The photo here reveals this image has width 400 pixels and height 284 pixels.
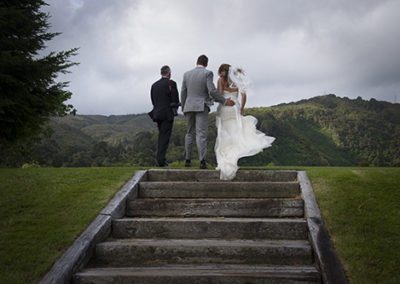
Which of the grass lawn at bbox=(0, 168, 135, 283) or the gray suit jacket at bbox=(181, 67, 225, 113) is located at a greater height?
the gray suit jacket at bbox=(181, 67, 225, 113)

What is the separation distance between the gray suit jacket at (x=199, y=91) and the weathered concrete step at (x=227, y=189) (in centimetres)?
216

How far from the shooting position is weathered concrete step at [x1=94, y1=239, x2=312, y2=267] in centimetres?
512

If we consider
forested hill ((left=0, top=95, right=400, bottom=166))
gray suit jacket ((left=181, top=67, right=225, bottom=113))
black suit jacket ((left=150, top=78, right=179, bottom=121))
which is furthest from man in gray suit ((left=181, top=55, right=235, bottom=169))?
forested hill ((left=0, top=95, right=400, bottom=166))

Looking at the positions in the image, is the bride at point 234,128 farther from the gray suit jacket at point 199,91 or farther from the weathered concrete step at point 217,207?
the weathered concrete step at point 217,207

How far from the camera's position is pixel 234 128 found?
856 cm

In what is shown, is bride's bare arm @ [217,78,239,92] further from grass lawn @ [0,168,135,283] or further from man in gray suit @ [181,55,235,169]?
grass lawn @ [0,168,135,283]

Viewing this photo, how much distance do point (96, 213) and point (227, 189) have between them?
2089mm

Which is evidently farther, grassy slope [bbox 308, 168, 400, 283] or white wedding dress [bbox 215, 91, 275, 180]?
white wedding dress [bbox 215, 91, 275, 180]

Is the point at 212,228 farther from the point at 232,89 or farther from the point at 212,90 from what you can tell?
the point at 232,89

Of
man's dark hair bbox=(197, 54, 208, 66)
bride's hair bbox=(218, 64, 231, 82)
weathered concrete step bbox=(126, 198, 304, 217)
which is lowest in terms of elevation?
weathered concrete step bbox=(126, 198, 304, 217)

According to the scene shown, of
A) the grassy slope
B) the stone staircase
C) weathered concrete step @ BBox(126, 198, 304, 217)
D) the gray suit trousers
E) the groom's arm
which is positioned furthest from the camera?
the groom's arm

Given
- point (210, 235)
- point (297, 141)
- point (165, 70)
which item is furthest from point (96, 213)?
point (297, 141)

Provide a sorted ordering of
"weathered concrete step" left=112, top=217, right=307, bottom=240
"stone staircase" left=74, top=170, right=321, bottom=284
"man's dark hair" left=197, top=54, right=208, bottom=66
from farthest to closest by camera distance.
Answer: "man's dark hair" left=197, top=54, right=208, bottom=66 < "weathered concrete step" left=112, top=217, right=307, bottom=240 < "stone staircase" left=74, top=170, right=321, bottom=284

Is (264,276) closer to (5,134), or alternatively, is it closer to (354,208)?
(354,208)
